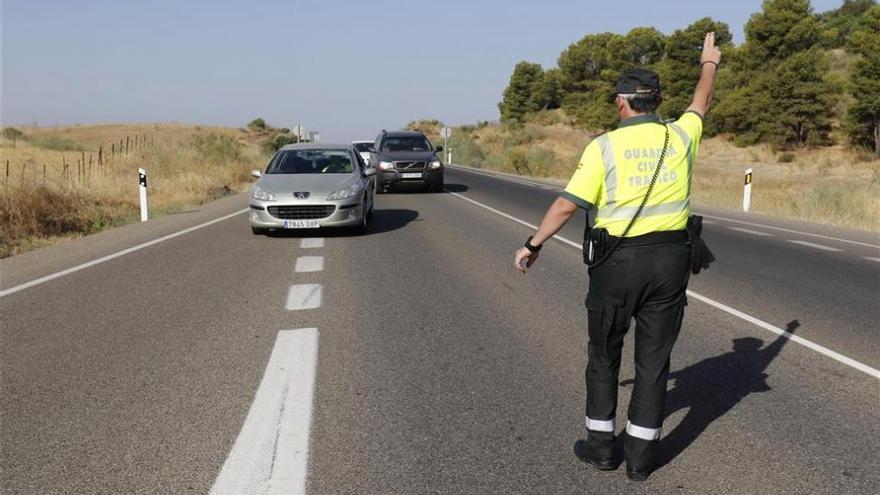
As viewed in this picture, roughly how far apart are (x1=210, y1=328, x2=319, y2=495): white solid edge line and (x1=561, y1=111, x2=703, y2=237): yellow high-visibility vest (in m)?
1.79

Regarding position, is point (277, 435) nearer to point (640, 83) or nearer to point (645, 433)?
point (645, 433)

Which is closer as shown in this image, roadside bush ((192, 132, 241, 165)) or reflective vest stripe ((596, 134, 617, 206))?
reflective vest stripe ((596, 134, 617, 206))

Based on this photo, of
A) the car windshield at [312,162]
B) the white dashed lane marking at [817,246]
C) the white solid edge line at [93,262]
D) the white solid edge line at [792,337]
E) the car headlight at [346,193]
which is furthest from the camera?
the car windshield at [312,162]

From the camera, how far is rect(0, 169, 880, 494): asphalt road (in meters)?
3.56

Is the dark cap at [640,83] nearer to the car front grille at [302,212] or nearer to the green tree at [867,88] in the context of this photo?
the car front grille at [302,212]

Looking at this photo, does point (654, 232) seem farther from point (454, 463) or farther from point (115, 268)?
point (115, 268)

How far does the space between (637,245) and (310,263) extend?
684 centimetres

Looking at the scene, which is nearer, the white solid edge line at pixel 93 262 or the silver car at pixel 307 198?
the white solid edge line at pixel 93 262

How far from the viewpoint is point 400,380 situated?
4875 millimetres

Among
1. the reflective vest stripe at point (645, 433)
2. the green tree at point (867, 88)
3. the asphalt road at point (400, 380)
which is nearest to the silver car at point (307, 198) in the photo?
the asphalt road at point (400, 380)

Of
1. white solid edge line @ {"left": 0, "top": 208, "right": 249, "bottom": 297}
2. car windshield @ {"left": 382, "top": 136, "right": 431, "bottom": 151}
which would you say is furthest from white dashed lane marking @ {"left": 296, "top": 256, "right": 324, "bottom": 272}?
car windshield @ {"left": 382, "top": 136, "right": 431, "bottom": 151}

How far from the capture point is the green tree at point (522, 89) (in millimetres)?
94750

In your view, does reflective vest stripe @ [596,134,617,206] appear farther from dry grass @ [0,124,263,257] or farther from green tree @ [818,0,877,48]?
green tree @ [818,0,877,48]

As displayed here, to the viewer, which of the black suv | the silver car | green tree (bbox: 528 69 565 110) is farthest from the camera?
green tree (bbox: 528 69 565 110)
